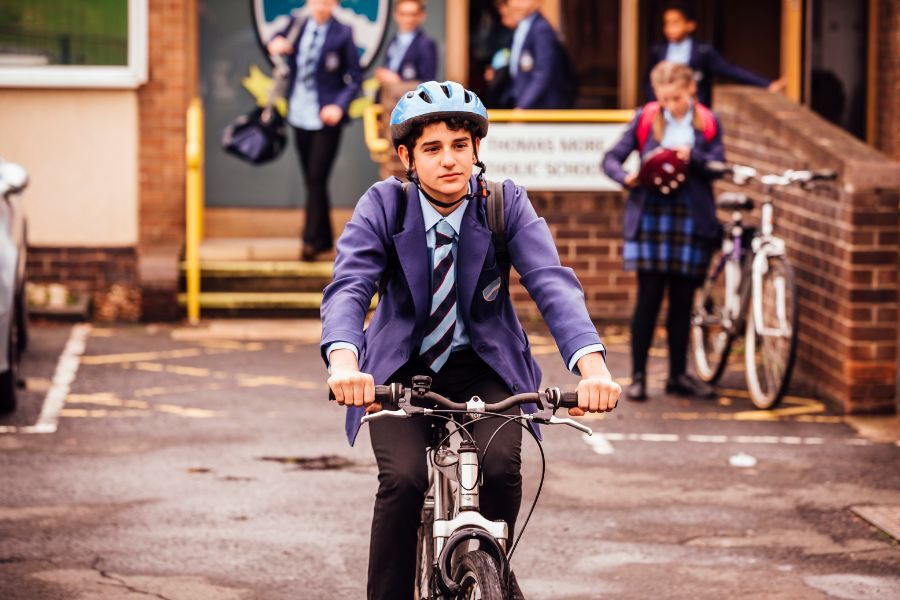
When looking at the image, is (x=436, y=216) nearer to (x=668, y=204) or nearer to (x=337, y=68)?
(x=668, y=204)

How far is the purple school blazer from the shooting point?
5016 mm

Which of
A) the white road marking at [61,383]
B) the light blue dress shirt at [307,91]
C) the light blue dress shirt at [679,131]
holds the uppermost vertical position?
the light blue dress shirt at [307,91]

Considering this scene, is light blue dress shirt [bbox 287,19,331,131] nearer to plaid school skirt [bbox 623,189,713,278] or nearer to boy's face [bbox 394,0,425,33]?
boy's face [bbox 394,0,425,33]

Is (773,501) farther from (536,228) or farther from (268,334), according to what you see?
(268,334)

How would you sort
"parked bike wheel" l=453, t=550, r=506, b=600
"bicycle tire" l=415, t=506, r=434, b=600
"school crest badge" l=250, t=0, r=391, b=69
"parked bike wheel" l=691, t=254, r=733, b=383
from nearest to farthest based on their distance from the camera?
"parked bike wheel" l=453, t=550, r=506, b=600 < "bicycle tire" l=415, t=506, r=434, b=600 < "parked bike wheel" l=691, t=254, r=733, b=383 < "school crest badge" l=250, t=0, r=391, b=69

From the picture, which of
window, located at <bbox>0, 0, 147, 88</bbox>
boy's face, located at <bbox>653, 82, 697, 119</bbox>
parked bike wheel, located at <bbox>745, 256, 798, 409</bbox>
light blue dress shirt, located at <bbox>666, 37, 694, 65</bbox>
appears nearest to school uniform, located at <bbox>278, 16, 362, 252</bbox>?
window, located at <bbox>0, 0, 147, 88</bbox>

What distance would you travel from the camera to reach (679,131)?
10.4 meters

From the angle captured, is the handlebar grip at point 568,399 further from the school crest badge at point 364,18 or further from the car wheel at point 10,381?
the school crest badge at point 364,18

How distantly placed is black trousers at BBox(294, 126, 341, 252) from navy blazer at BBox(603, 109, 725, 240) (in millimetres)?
3861

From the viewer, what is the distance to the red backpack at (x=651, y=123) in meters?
10.3

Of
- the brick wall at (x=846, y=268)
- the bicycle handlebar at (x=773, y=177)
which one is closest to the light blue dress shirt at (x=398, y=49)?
the brick wall at (x=846, y=268)

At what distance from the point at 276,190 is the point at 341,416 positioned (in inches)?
226

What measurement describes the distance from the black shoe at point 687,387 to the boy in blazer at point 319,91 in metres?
4.05

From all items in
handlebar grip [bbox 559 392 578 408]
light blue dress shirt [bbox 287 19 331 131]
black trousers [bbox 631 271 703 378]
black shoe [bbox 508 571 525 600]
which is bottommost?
black shoe [bbox 508 571 525 600]
